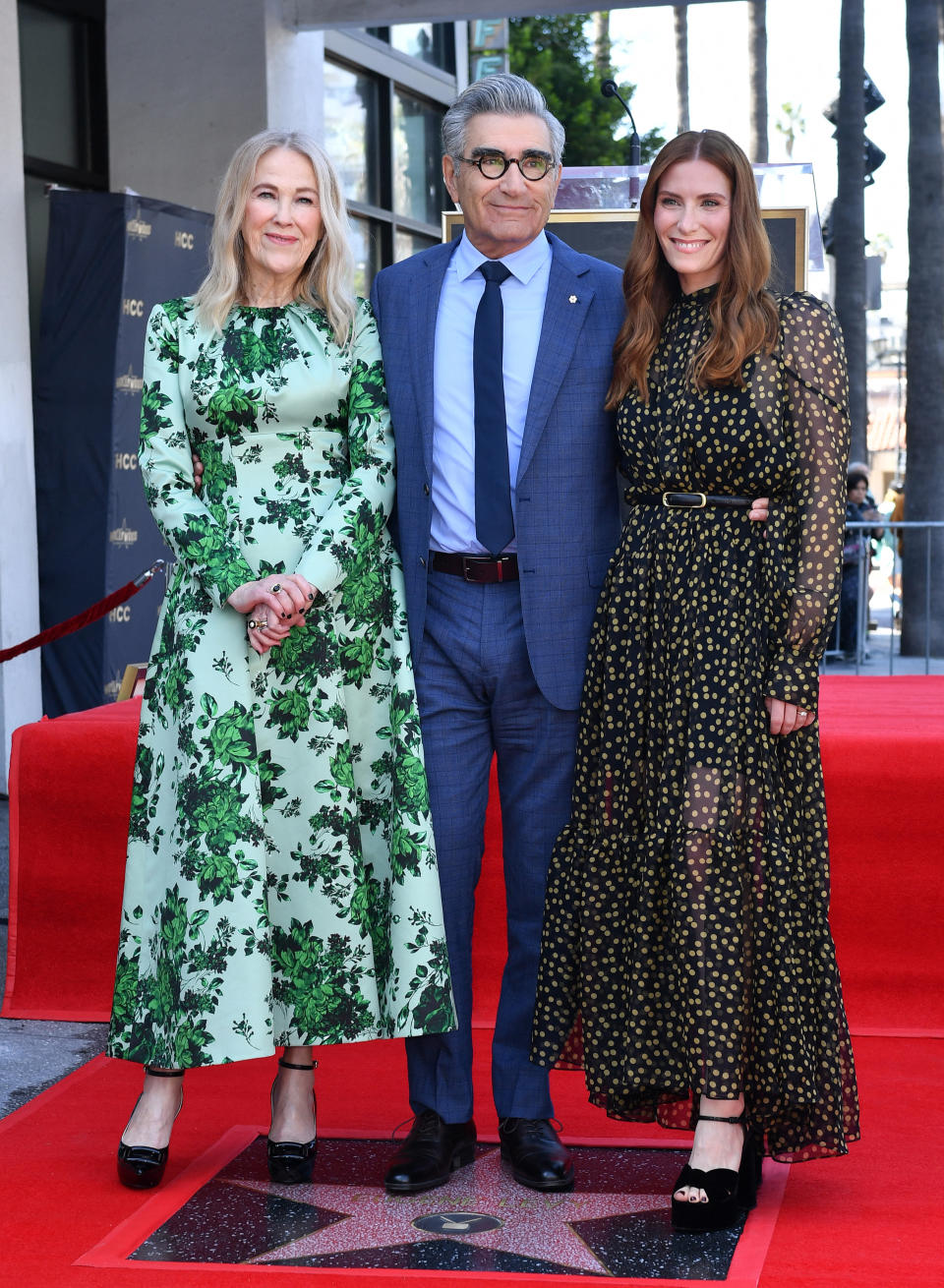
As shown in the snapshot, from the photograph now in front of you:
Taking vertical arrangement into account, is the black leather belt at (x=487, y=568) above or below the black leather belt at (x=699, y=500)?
below

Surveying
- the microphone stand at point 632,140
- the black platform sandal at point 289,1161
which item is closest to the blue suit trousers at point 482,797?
the black platform sandal at point 289,1161

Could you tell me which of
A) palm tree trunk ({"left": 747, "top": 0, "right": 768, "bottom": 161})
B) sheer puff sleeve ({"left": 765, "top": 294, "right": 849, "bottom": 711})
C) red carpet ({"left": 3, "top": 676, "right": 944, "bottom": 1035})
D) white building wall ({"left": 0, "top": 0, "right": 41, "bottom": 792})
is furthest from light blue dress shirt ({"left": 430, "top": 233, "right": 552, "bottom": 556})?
palm tree trunk ({"left": 747, "top": 0, "right": 768, "bottom": 161})

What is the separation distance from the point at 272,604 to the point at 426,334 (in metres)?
0.63

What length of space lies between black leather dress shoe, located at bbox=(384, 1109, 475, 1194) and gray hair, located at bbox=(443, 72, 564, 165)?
194 cm

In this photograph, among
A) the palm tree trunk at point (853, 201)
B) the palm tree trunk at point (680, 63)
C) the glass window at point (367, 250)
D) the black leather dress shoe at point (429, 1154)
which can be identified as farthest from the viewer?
the palm tree trunk at point (680, 63)

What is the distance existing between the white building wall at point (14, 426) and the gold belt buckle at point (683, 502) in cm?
477

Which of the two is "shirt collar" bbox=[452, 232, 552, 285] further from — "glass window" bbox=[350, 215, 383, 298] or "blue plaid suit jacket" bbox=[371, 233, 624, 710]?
"glass window" bbox=[350, 215, 383, 298]

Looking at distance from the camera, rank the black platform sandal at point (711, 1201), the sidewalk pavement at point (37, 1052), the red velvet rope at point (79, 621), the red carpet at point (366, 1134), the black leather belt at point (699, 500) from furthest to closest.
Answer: the red velvet rope at point (79, 621) → the sidewalk pavement at point (37, 1052) → the black leather belt at point (699, 500) → the black platform sandal at point (711, 1201) → the red carpet at point (366, 1134)

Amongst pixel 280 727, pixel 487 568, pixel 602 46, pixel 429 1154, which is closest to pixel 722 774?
pixel 487 568

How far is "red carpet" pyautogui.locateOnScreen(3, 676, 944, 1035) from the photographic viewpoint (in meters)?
4.10

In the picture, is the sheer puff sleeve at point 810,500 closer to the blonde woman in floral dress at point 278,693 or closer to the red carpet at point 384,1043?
the blonde woman in floral dress at point 278,693

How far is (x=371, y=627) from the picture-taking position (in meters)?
3.16

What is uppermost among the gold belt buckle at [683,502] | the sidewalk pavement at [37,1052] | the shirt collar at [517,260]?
the shirt collar at [517,260]

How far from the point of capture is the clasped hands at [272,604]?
118 inches
